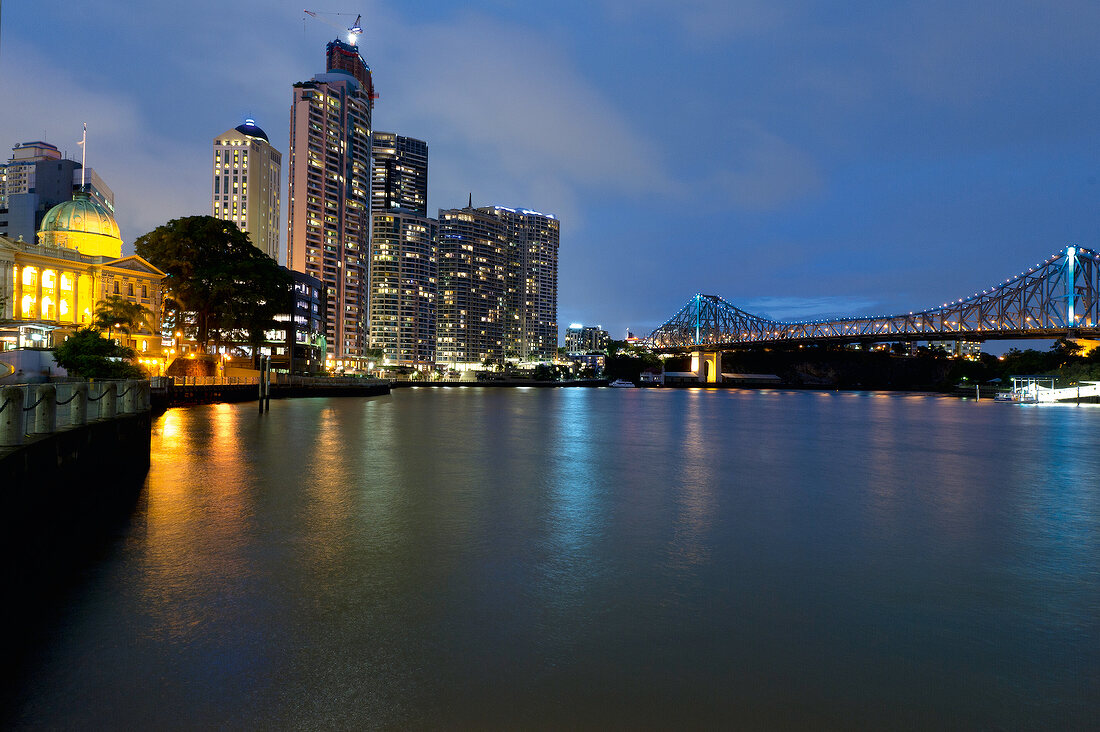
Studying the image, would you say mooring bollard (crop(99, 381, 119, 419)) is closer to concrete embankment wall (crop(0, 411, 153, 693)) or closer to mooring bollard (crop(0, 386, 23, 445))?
concrete embankment wall (crop(0, 411, 153, 693))

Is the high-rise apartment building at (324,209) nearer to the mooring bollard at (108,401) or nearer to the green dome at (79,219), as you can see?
the green dome at (79,219)

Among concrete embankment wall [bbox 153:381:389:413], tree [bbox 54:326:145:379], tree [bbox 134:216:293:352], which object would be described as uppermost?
tree [bbox 134:216:293:352]

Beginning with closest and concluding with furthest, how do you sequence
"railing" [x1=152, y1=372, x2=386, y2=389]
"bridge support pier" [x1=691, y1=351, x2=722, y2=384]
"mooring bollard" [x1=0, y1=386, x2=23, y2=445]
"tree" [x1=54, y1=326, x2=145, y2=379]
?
"mooring bollard" [x1=0, y1=386, x2=23, y2=445], "tree" [x1=54, y1=326, x2=145, y2=379], "railing" [x1=152, y1=372, x2=386, y2=389], "bridge support pier" [x1=691, y1=351, x2=722, y2=384]

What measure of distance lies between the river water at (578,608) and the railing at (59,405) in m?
2.45

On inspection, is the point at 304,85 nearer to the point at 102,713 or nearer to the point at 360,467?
the point at 360,467

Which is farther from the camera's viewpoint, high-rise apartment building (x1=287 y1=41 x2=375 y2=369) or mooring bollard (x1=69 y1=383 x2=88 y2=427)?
high-rise apartment building (x1=287 y1=41 x2=375 y2=369)

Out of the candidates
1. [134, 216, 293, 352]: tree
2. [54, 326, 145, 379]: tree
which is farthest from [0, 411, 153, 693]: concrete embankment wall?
[134, 216, 293, 352]: tree

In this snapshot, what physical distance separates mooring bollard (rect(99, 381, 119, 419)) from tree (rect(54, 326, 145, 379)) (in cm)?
1590

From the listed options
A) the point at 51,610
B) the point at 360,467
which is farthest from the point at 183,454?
the point at 51,610

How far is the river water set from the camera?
5891 millimetres

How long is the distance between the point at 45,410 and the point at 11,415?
2063mm

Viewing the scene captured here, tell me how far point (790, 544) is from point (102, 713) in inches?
404

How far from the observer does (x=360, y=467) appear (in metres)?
21.4

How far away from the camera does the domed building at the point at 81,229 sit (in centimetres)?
7294
